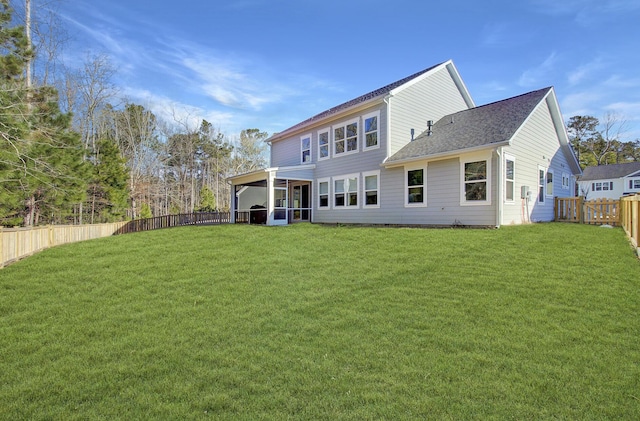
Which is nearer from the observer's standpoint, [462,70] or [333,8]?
[333,8]

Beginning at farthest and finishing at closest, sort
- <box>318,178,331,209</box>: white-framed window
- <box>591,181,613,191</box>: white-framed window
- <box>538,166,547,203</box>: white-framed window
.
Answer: <box>591,181,613,191</box>: white-framed window, <box>318,178,331,209</box>: white-framed window, <box>538,166,547,203</box>: white-framed window

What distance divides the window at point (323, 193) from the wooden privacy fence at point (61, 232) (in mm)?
7326

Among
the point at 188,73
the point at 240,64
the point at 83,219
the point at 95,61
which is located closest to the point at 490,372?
the point at 240,64

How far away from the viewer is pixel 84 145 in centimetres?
1997

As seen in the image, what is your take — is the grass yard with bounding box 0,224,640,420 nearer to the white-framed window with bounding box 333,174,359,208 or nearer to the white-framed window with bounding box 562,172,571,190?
the white-framed window with bounding box 333,174,359,208

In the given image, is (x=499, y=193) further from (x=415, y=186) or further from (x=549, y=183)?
(x=549, y=183)

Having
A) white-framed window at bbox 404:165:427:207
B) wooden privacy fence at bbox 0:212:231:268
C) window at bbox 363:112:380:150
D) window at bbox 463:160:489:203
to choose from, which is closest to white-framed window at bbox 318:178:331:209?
window at bbox 363:112:380:150

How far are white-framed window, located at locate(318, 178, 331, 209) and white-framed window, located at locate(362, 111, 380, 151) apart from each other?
2.94m

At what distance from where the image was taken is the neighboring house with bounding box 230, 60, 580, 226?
11.1 meters

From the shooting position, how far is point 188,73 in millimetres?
20562

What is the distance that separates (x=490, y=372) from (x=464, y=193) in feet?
29.7

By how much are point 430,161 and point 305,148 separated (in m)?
7.89

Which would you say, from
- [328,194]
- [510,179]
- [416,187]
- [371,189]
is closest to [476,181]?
[510,179]

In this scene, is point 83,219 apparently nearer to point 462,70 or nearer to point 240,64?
point 240,64
